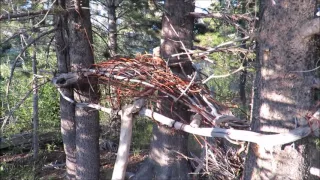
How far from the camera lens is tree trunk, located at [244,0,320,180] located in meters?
2.08

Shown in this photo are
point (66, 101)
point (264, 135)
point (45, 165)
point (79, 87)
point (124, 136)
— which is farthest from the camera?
point (45, 165)

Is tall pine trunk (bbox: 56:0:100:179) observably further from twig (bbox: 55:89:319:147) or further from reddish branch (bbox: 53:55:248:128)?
twig (bbox: 55:89:319:147)

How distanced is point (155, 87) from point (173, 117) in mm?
952

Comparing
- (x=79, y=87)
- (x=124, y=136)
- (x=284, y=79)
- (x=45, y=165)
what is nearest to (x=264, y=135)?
(x=284, y=79)

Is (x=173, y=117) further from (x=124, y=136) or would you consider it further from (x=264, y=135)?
(x=264, y=135)

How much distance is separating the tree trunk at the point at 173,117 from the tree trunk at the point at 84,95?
778mm

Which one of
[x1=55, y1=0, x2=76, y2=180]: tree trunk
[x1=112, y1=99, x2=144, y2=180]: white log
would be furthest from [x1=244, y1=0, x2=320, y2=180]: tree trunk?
[x1=55, y1=0, x2=76, y2=180]: tree trunk

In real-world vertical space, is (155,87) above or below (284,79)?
below

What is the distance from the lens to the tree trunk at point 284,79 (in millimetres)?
2078

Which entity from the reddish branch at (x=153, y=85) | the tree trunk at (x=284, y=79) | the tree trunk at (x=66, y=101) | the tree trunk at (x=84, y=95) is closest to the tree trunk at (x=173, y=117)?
the reddish branch at (x=153, y=85)

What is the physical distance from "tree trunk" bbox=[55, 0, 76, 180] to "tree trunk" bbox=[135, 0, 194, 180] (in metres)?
1.23

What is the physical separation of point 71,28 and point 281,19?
265 cm

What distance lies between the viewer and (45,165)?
646 centimetres

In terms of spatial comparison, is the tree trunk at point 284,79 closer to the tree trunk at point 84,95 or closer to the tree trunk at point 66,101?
the tree trunk at point 84,95
